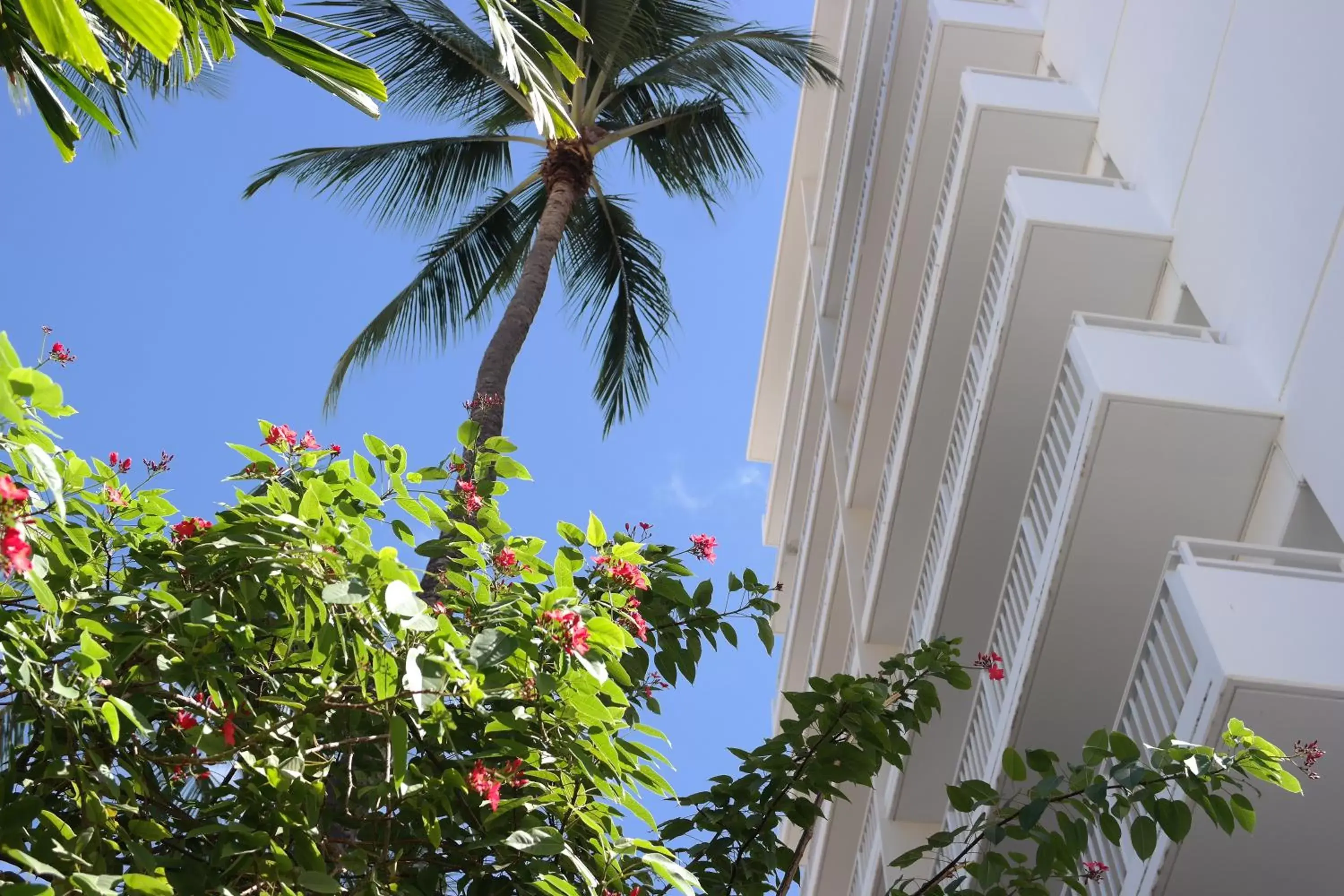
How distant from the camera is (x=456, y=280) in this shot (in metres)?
14.7

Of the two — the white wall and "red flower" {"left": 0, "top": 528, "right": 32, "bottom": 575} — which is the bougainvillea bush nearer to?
"red flower" {"left": 0, "top": 528, "right": 32, "bottom": 575}

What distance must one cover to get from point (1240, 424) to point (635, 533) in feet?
13.1

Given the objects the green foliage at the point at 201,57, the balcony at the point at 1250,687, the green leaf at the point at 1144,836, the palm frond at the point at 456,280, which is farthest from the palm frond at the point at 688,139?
the green leaf at the point at 1144,836

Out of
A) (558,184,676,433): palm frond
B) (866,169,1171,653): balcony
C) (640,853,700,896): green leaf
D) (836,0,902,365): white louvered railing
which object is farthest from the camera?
(836,0,902,365): white louvered railing

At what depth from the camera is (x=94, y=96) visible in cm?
1197

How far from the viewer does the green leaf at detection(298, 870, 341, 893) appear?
121 inches

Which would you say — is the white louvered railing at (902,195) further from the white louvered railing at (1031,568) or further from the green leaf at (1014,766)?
the green leaf at (1014,766)

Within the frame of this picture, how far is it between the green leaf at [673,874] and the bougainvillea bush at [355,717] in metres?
0.01

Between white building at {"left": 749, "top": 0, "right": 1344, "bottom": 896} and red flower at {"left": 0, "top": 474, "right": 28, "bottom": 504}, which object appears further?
white building at {"left": 749, "top": 0, "right": 1344, "bottom": 896}

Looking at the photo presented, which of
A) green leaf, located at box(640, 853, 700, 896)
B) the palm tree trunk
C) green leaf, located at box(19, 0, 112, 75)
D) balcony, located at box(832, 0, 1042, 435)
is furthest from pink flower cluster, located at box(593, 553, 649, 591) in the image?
balcony, located at box(832, 0, 1042, 435)

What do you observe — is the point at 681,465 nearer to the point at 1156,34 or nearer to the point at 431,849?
the point at 1156,34

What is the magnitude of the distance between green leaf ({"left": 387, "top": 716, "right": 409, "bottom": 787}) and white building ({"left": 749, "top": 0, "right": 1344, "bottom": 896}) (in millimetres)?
3470

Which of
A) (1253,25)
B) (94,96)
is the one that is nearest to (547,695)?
(1253,25)

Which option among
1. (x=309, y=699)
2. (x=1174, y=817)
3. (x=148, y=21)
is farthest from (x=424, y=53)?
(x=148, y=21)
